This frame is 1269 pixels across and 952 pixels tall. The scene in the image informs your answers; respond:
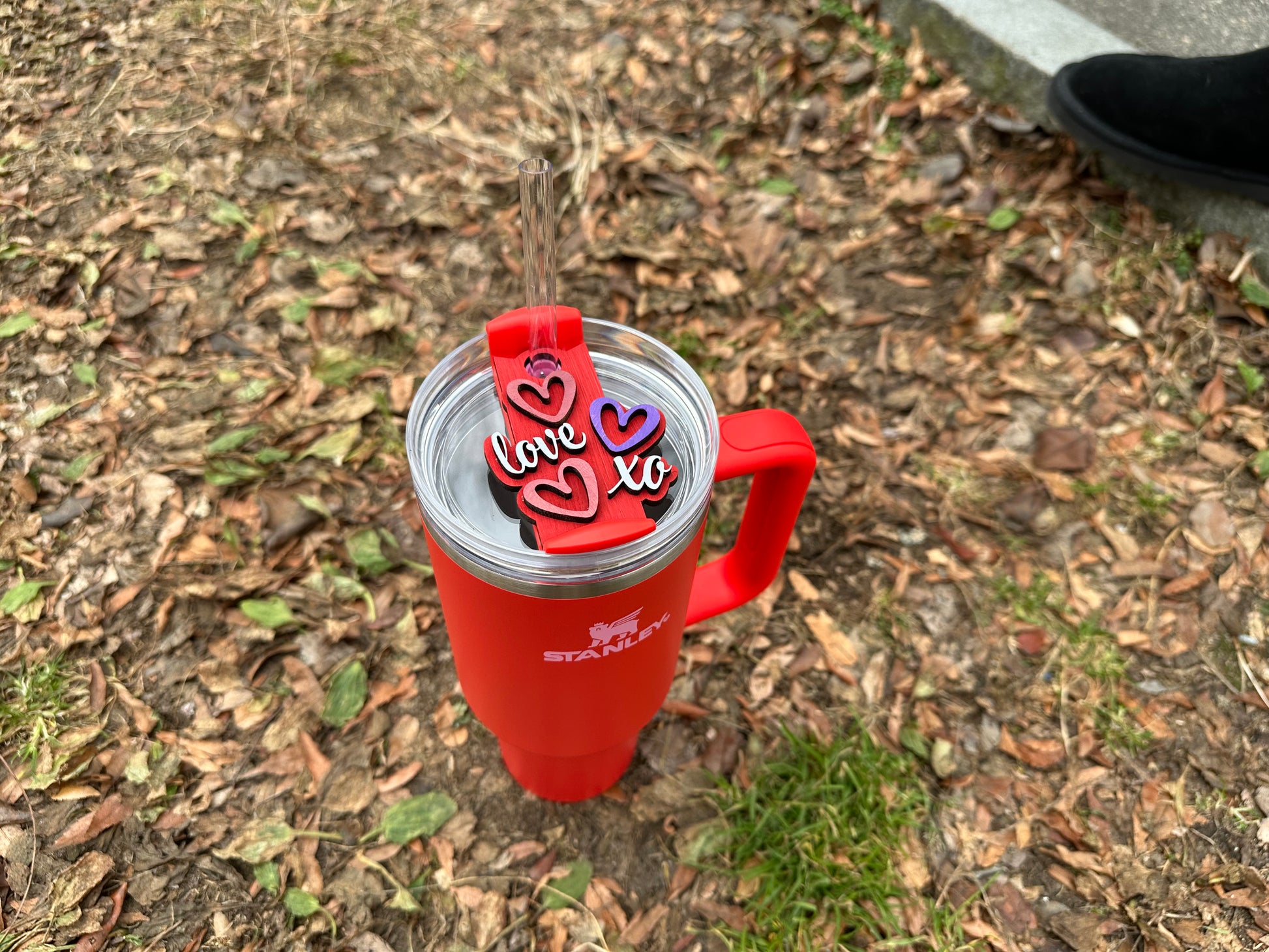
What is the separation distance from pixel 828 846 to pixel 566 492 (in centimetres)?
119

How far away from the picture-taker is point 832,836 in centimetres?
190

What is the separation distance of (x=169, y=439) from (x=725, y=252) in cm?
189

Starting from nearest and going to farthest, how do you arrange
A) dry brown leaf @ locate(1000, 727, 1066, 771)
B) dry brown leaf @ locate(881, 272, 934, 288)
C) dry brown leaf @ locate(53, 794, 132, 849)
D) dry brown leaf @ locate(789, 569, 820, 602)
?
dry brown leaf @ locate(53, 794, 132, 849) → dry brown leaf @ locate(1000, 727, 1066, 771) → dry brown leaf @ locate(789, 569, 820, 602) → dry brown leaf @ locate(881, 272, 934, 288)

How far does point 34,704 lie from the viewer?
1.97 m

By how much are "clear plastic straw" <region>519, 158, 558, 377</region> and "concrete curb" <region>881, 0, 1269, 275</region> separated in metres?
2.61

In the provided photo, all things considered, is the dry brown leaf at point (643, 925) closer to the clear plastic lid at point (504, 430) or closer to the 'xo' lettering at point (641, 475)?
the clear plastic lid at point (504, 430)

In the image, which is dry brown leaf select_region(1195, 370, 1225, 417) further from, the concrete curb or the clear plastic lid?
the clear plastic lid

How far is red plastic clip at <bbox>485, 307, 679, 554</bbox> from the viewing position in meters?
1.19

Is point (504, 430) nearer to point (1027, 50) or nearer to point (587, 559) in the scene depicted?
point (587, 559)

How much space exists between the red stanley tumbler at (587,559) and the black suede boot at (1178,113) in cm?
224

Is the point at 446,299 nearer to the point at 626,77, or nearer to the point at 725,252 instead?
the point at 725,252

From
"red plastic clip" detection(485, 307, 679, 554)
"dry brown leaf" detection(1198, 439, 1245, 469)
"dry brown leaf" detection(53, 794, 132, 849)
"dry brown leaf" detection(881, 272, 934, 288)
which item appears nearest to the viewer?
"red plastic clip" detection(485, 307, 679, 554)

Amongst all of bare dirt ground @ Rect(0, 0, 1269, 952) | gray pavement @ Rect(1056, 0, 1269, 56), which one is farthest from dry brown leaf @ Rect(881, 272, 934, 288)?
gray pavement @ Rect(1056, 0, 1269, 56)

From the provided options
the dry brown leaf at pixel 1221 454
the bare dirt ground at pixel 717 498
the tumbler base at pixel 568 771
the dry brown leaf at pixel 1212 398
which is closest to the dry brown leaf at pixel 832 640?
the bare dirt ground at pixel 717 498
